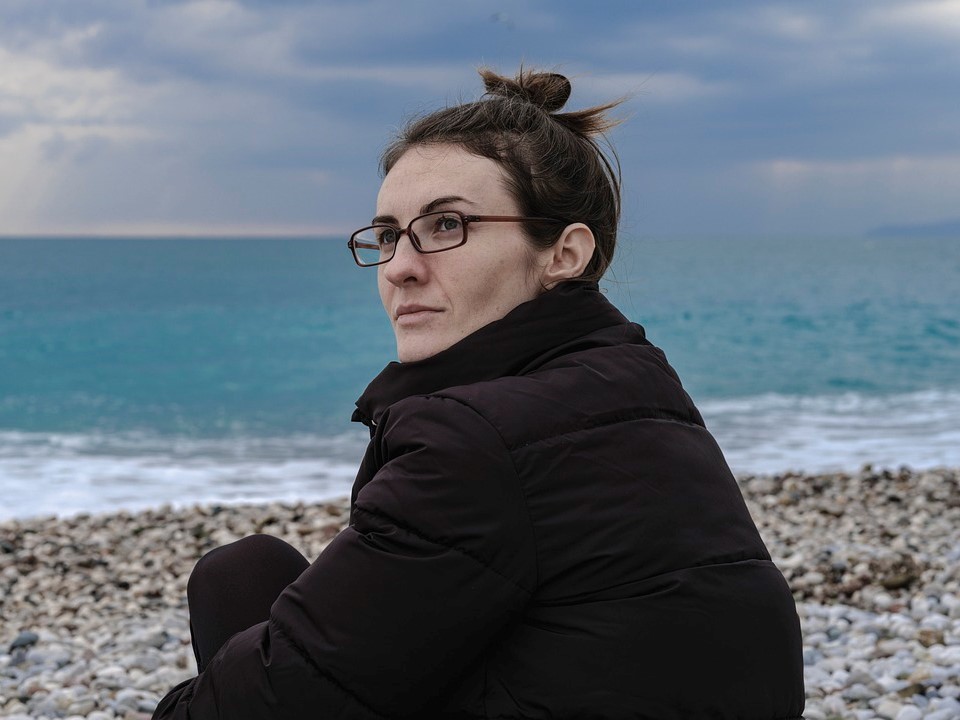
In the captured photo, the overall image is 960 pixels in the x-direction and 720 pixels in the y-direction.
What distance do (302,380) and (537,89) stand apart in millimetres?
21239

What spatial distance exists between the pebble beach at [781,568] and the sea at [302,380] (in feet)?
5.82

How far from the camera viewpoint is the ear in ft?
6.81

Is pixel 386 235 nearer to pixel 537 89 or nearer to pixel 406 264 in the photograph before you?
pixel 406 264

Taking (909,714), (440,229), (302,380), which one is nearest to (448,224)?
(440,229)

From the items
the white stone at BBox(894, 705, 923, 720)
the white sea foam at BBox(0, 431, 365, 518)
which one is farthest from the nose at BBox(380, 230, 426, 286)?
the white sea foam at BBox(0, 431, 365, 518)

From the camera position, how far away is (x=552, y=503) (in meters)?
1.60

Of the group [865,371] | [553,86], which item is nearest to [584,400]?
[553,86]

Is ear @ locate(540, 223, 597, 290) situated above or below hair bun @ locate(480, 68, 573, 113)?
below

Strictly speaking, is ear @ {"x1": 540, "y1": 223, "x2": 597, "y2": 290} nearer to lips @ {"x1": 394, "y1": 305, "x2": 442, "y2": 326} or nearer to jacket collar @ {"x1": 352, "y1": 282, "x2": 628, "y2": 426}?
jacket collar @ {"x1": 352, "y1": 282, "x2": 628, "y2": 426}

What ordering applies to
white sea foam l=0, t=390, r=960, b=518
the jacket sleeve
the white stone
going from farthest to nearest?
white sea foam l=0, t=390, r=960, b=518 < the white stone < the jacket sleeve

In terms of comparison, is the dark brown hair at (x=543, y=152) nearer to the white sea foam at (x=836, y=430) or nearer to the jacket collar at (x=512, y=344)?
the jacket collar at (x=512, y=344)

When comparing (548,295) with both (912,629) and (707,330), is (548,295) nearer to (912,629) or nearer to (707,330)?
(912,629)

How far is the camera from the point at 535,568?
63.4 inches

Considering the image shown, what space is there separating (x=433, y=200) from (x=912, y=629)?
373cm
